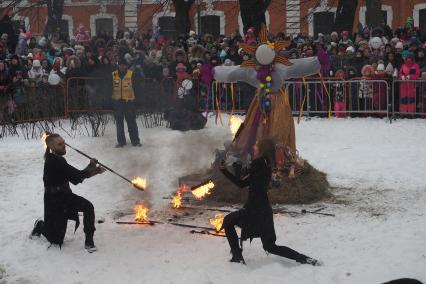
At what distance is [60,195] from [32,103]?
8928 mm

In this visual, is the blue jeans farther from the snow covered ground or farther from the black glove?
the black glove

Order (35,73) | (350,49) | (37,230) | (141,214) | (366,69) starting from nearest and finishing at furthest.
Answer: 1. (37,230)
2. (141,214)
3. (366,69)
4. (35,73)
5. (350,49)

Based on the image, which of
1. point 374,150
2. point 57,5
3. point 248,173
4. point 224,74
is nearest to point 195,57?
point 374,150

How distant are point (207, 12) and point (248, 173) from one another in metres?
30.6

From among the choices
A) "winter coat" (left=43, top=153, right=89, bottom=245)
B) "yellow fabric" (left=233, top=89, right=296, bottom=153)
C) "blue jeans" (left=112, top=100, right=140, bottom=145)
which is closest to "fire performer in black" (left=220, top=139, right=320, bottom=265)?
"winter coat" (left=43, top=153, right=89, bottom=245)

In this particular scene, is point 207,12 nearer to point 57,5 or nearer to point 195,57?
point 57,5

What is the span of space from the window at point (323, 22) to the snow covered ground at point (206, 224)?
22.4m

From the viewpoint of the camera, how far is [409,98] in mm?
16484

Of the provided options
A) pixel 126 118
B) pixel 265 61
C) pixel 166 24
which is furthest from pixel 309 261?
pixel 166 24

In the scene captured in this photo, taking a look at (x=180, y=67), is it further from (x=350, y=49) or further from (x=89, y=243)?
(x=89, y=243)

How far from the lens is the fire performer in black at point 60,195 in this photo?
8055 mm

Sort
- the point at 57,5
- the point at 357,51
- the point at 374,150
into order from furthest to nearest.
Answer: the point at 57,5
the point at 357,51
the point at 374,150

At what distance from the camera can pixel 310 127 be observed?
16469 mm

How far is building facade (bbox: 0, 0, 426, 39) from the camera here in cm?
3497
